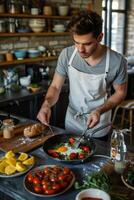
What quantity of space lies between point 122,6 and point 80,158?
539 cm

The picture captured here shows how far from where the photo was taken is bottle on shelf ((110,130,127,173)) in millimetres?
1540

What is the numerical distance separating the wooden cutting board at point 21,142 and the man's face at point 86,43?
2.02ft

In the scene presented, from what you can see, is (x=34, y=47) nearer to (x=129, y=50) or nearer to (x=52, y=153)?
(x=129, y=50)

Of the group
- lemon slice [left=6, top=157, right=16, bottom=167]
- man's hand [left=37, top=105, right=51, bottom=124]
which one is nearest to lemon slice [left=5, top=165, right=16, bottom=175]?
lemon slice [left=6, top=157, right=16, bottom=167]

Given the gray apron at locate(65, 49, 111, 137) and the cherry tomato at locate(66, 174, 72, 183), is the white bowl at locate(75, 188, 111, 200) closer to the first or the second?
the cherry tomato at locate(66, 174, 72, 183)

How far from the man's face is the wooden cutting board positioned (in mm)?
615

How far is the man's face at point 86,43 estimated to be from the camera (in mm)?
1907

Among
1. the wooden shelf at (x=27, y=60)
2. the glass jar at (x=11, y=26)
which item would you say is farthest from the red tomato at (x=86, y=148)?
the glass jar at (x=11, y=26)

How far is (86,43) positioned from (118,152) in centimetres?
74

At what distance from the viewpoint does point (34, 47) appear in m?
4.73

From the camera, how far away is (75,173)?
1563 millimetres

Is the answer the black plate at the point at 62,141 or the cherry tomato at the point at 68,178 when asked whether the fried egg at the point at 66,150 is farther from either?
the cherry tomato at the point at 68,178

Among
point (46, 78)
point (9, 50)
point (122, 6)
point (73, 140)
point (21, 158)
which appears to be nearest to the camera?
point (21, 158)

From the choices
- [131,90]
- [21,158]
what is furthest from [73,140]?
[131,90]
